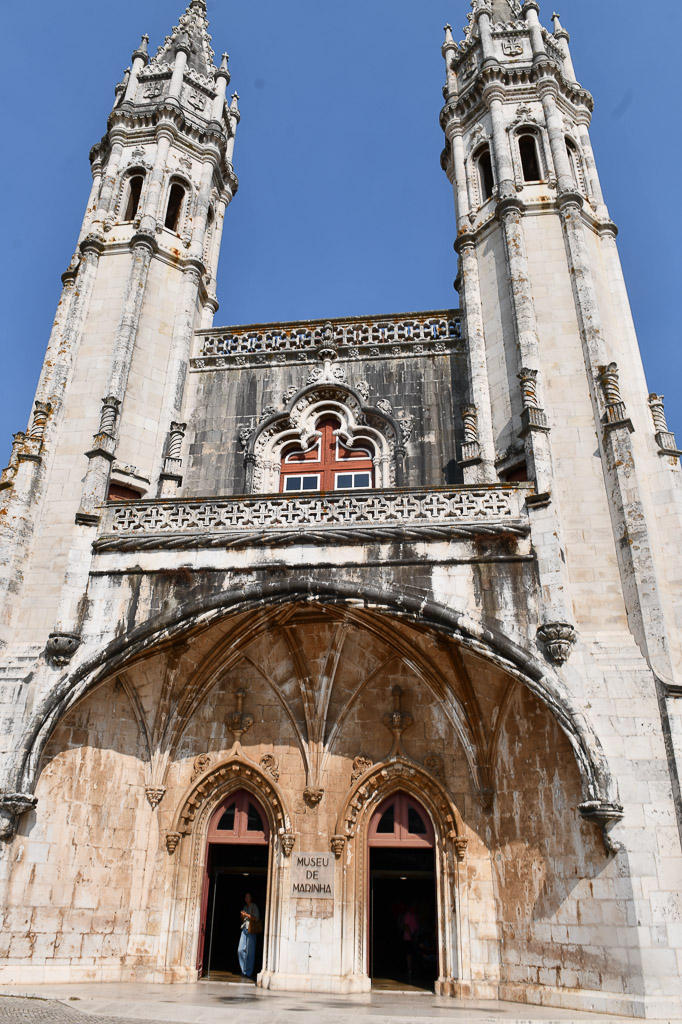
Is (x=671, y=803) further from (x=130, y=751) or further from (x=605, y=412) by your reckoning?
(x=130, y=751)

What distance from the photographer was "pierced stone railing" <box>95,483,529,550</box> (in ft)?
40.3

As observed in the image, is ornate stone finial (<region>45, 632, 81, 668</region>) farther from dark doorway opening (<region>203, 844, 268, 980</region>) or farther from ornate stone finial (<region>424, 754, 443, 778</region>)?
ornate stone finial (<region>424, 754, 443, 778</region>)

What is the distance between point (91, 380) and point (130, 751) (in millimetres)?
7268

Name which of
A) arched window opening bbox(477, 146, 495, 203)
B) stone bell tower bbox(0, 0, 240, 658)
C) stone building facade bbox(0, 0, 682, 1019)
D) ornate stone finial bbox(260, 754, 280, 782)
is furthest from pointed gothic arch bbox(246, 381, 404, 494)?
arched window opening bbox(477, 146, 495, 203)

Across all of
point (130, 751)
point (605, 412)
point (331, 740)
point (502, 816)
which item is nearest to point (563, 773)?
point (502, 816)

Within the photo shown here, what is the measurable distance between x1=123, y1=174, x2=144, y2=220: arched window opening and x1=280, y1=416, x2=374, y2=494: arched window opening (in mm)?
7620

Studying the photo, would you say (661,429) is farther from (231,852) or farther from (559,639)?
(231,852)

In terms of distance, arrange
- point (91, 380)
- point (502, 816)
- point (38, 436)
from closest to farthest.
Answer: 1. point (502, 816)
2. point (38, 436)
3. point (91, 380)

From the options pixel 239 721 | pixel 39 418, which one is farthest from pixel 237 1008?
pixel 39 418

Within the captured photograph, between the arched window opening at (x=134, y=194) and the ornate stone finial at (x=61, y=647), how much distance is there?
11.3 m

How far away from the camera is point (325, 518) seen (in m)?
12.7

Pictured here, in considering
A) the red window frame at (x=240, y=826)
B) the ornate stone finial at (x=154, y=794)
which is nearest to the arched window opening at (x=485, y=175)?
the red window frame at (x=240, y=826)

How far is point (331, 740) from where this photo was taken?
1396 centimetres

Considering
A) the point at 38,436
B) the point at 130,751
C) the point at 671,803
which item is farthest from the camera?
the point at 38,436
